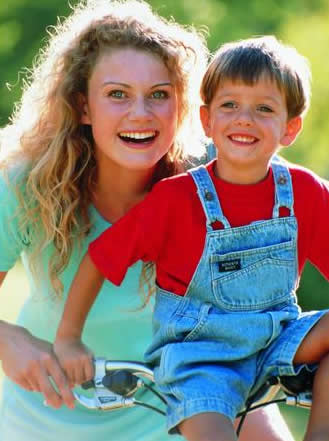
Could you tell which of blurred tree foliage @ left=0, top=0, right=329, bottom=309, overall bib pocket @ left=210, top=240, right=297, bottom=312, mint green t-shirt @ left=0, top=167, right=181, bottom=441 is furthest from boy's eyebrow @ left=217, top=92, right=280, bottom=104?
blurred tree foliage @ left=0, top=0, right=329, bottom=309

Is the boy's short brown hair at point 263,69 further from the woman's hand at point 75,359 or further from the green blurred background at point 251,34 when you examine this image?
the green blurred background at point 251,34

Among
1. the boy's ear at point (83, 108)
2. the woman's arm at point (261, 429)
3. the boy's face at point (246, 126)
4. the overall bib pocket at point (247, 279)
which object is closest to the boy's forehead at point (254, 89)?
the boy's face at point (246, 126)

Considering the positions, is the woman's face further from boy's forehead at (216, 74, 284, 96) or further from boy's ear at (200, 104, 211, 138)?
boy's forehead at (216, 74, 284, 96)

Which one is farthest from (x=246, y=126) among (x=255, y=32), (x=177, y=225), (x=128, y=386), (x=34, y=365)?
(x=255, y=32)

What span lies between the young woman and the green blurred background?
2.31 meters

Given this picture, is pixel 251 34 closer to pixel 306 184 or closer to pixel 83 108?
pixel 83 108

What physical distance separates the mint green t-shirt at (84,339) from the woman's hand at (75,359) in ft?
1.99

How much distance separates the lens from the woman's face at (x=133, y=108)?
2959 millimetres

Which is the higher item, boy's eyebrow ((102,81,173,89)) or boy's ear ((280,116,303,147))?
boy's eyebrow ((102,81,173,89))

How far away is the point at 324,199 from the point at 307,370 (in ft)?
1.50

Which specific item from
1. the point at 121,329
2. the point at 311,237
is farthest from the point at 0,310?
the point at 311,237

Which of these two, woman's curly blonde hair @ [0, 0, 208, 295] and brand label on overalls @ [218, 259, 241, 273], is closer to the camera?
brand label on overalls @ [218, 259, 241, 273]

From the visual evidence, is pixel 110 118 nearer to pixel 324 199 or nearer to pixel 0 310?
pixel 324 199

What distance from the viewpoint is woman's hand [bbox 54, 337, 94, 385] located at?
2525 millimetres
